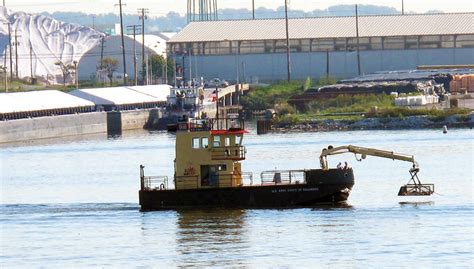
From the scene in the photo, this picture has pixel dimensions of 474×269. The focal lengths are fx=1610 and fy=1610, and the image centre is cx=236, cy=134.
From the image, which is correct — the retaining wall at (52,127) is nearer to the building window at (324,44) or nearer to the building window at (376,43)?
the building window at (324,44)

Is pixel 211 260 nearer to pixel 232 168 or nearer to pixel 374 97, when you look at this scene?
pixel 232 168

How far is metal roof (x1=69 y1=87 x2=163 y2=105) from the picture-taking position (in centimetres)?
13950

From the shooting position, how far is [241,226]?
48344mm

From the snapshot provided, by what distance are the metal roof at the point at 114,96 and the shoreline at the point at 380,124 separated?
2712 cm

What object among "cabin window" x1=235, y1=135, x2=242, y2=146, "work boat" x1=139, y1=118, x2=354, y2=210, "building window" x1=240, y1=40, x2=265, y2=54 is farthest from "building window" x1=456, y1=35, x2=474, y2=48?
"cabin window" x1=235, y1=135, x2=242, y2=146

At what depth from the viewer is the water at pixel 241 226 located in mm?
41938

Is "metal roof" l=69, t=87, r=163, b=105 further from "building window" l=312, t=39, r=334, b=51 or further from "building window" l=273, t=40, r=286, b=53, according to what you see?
"building window" l=312, t=39, r=334, b=51

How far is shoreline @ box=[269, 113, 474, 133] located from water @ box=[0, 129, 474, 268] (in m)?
35.7

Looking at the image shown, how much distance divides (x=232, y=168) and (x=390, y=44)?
119740 mm

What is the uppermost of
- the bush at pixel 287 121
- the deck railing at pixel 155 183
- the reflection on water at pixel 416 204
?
the bush at pixel 287 121

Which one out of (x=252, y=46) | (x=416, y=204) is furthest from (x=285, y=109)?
(x=416, y=204)

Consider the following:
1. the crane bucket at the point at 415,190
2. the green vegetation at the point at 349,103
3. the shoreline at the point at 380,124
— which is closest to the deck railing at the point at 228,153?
the crane bucket at the point at 415,190

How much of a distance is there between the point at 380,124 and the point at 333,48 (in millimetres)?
59733

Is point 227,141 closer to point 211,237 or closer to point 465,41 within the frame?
point 211,237
